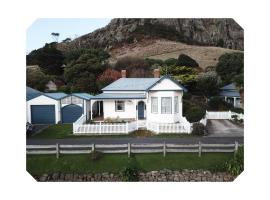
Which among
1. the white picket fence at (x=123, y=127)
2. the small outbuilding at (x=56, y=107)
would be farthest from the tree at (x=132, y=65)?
the white picket fence at (x=123, y=127)

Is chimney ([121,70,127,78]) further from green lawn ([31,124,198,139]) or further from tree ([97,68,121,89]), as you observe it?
green lawn ([31,124,198,139])

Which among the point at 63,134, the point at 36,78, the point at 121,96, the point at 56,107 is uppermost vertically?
the point at 36,78

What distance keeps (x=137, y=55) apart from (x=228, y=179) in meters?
4.10

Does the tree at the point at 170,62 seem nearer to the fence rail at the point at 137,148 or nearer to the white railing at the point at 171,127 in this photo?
the white railing at the point at 171,127

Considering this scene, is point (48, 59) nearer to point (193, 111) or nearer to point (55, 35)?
point (55, 35)

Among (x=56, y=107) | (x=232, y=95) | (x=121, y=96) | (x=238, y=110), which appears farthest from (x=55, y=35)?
(x=238, y=110)

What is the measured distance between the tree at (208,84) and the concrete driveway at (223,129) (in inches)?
33.2

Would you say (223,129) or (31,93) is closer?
(31,93)

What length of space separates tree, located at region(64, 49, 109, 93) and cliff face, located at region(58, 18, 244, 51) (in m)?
0.21

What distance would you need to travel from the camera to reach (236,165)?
9.22 metres

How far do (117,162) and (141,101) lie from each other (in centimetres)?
234

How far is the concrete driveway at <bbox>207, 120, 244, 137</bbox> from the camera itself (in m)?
9.67

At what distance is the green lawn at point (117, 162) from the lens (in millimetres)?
9242
